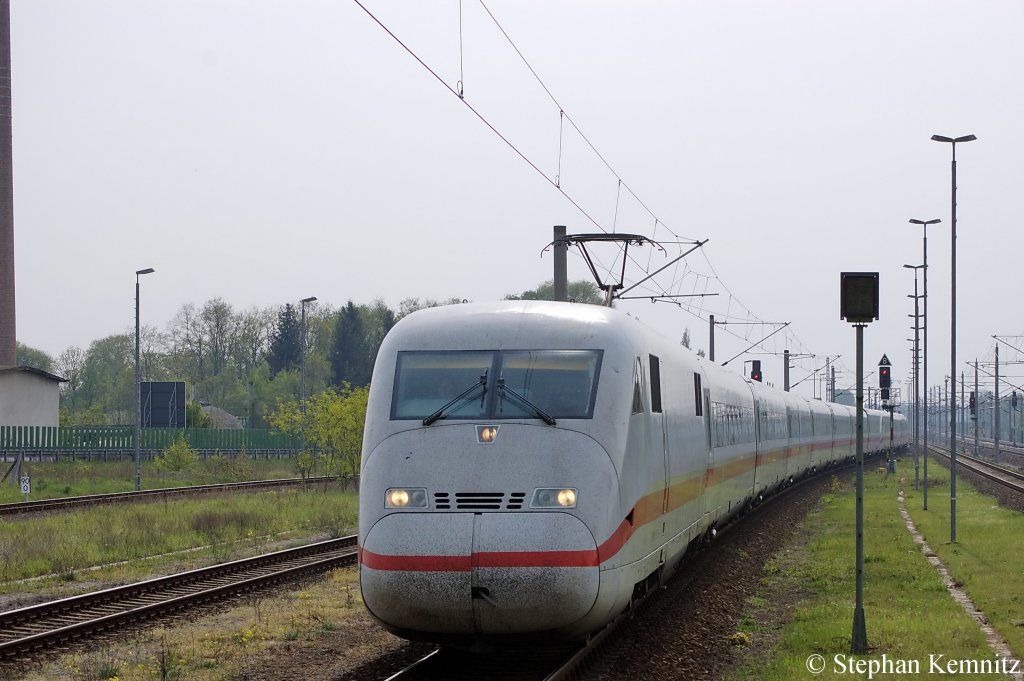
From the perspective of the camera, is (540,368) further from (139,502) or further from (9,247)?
(9,247)

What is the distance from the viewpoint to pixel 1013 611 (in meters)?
15.5

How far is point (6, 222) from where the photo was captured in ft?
201

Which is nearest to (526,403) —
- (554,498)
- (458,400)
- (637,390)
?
(458,400)

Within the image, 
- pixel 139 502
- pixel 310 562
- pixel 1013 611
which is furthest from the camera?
pixel 139 502

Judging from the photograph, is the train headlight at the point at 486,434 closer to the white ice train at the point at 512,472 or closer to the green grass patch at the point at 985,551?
the white ice train at the point at 512,472

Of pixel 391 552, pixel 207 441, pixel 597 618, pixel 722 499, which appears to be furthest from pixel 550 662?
pixel 207 441

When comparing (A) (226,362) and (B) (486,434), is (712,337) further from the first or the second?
(A) (226,362)

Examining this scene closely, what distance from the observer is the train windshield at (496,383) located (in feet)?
38.1

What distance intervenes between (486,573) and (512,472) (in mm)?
980

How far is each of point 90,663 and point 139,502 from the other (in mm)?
23703

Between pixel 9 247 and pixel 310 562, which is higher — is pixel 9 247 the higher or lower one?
the higher one

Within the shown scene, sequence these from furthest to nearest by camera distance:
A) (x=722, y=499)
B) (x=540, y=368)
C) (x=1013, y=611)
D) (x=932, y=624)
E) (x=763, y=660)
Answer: (x=722, y=499) → (x=1013, y=611) → (x=932, y=624) → (x=763, y=660) → (x=540, y=368)

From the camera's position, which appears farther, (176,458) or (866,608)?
(176,458)

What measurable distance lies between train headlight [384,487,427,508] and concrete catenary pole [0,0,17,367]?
182 ft
